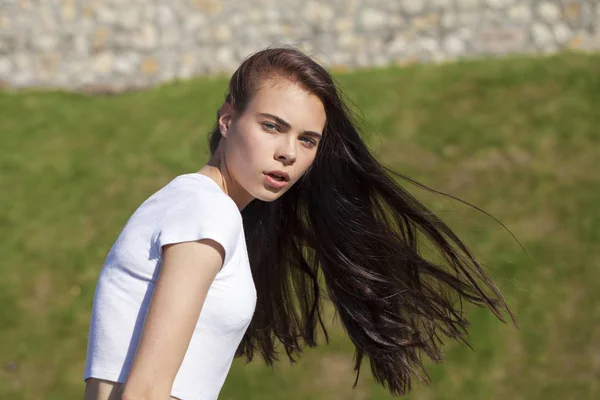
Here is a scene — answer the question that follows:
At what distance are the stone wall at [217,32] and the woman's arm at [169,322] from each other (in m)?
8.62

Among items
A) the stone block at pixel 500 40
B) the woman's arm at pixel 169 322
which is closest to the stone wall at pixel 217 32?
the stone block at pixel 500 40

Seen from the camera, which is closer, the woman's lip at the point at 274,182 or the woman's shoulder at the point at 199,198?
the woman's shoulder at the point at 199,198

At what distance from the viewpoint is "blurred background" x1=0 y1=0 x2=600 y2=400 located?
6250 millimetres

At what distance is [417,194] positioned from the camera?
7402 mm

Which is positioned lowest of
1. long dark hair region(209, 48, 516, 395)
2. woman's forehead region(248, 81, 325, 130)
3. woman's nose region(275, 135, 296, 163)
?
long dark hair region(209, 48, 516, 395)

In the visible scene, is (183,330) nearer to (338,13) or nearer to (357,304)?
(357,304)

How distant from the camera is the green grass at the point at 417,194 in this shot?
20.2ft

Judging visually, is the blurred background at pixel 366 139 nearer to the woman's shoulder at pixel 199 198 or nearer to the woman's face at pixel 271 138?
the woman's face at pixel 271 138

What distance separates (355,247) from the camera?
10.2ft

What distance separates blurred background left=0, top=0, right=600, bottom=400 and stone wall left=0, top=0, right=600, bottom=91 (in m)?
0.02

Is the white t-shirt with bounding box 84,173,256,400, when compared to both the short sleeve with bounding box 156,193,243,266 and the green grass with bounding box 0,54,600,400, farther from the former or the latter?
the green grass with bounding box 0,54,600,400

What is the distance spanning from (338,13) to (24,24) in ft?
12.2

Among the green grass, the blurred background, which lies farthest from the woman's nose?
the green grass

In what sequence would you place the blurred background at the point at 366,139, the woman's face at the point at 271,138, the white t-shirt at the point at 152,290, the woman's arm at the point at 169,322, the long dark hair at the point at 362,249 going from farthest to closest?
the blurred background at the point at 366,139
the long dark hair at the point at 362,249
the woman's face at the point at 271,138
the white t-shirt at the point at 152,290
the woman's arm at the point at 169,322
